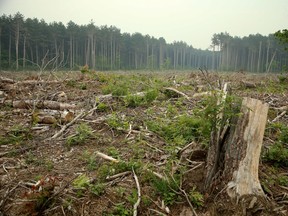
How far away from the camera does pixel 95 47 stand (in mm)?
65125

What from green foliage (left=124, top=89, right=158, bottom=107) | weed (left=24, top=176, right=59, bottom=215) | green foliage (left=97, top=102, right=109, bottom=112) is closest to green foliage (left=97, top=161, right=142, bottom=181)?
weed (left=24, top=176, right=59, bottom=215)

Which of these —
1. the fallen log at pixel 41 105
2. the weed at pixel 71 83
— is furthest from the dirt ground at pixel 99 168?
the weed at pixel 71 83

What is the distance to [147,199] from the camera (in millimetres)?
2965

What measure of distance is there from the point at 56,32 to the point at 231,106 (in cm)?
5945

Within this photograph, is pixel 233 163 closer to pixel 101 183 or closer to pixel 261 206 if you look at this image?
pixel 261 206

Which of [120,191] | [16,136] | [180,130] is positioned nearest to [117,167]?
[120,191]

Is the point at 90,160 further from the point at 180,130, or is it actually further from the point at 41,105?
the point at 41,105

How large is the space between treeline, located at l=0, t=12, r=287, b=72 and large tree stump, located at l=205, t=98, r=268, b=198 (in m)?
34.3

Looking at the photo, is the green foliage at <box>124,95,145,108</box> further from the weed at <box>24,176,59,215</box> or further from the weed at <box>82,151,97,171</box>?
the weed at <box>24,176,59,215</box>

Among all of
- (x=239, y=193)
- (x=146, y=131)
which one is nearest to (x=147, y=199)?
(x=239, y=193)

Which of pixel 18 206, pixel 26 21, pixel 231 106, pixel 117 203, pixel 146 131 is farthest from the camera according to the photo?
pixel 26 21

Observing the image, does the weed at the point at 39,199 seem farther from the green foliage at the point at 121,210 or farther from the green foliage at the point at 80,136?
the green foliage at the point at 80,136

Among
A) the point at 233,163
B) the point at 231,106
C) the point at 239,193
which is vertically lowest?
the point at 239,193

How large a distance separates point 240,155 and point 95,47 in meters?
66.7
